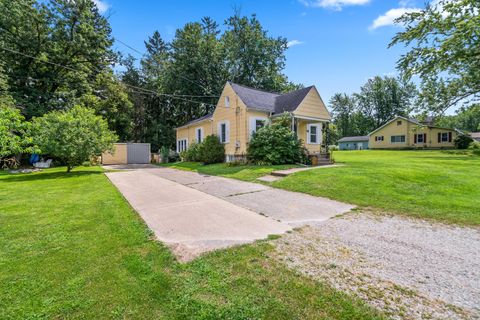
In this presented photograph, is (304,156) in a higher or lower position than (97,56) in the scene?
lower

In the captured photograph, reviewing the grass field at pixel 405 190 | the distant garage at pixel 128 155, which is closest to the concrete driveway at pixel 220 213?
the grass field at pixel 405 190

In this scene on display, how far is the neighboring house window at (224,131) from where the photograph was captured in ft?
57.2

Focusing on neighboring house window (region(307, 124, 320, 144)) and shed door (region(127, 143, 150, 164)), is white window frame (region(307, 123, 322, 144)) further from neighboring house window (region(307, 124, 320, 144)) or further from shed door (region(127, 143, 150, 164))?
shed door (region(127, 143, 150, 164))

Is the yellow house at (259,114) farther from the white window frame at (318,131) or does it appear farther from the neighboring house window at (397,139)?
the neighboring house window at (397,139)

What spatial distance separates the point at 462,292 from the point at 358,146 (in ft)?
180

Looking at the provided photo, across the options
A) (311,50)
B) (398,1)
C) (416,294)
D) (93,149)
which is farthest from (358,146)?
(416,294)

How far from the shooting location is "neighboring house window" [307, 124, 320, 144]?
17.3 meters

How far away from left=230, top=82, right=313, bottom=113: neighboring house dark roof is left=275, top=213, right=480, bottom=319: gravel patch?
12.0m

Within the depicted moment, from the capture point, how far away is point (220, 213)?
5535 mm

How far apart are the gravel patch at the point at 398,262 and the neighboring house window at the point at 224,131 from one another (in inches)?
523

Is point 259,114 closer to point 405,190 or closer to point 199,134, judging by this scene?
point 199,134

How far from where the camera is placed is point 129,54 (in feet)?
109

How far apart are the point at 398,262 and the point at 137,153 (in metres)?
26.7

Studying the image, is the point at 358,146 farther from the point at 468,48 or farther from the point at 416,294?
the point at 416,294
